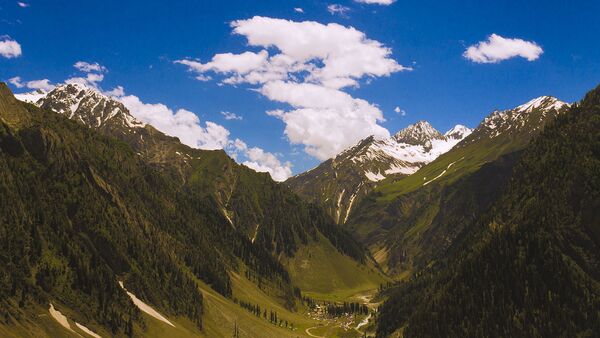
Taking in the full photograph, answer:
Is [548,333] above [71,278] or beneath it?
above

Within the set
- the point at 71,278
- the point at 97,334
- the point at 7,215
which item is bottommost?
the point at 97,334

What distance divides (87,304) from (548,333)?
148 m

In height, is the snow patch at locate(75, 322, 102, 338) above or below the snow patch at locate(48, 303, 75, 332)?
below

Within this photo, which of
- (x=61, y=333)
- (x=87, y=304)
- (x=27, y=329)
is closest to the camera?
(x=27, y=329)

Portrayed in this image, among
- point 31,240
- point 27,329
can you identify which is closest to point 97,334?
point 27,329

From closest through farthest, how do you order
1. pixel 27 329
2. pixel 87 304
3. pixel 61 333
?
pixel 27 329 → pixel 61 333 → pixel 87 304

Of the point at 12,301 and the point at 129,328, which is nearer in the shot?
the point at 12,301

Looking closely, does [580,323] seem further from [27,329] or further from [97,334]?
[27,329]

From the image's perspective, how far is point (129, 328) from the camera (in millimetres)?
194125

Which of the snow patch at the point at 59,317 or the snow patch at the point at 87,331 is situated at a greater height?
the snow patch at the point at 59,317

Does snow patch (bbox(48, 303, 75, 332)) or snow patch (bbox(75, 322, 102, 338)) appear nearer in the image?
snow patch (bbox(48, 303, 75, 332))

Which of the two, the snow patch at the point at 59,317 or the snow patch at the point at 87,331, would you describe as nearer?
the snow patch at the point at 59,317

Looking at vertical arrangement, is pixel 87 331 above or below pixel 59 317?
below

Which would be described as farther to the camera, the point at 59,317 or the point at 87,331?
the point at 87,331
